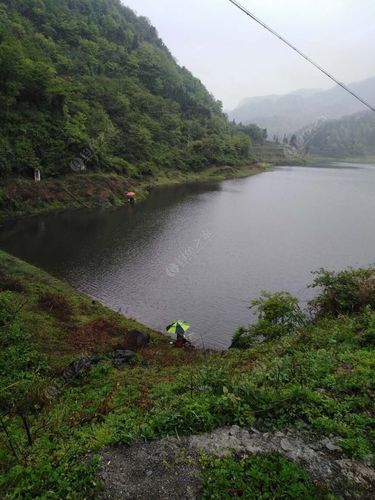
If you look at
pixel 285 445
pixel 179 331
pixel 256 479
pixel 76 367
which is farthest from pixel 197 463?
pixel 179 331

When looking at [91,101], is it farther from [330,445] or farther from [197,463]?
[330,445]

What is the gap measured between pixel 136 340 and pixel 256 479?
11274 mm

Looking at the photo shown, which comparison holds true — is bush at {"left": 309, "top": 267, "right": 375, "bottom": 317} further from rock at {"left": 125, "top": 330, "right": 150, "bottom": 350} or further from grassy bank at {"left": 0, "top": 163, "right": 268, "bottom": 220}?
grassy bank at {"left": 0, "top": 163, "right": 268, "bottom": 220}

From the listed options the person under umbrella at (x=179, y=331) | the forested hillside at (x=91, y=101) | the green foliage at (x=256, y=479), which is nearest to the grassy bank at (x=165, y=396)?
the green foliage at (x=256, y=479)

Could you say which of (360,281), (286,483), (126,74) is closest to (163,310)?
(360,281)

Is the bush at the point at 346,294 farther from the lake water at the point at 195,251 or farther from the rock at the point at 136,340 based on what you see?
the rock at the point at 136,340

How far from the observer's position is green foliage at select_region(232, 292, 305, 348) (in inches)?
661

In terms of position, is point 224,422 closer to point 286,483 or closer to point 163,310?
point 286,483

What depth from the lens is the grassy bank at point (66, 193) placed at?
44.8m

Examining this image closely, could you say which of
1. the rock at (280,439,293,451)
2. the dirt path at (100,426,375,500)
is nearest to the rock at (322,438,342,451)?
→ the dirt path at (100,426,375,500)

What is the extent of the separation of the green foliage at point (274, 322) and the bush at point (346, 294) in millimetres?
Result: 951

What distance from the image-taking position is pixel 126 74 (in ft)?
396

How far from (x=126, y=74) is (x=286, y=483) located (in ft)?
431

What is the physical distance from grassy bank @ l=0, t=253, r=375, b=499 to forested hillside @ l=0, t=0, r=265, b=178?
39525 mm
